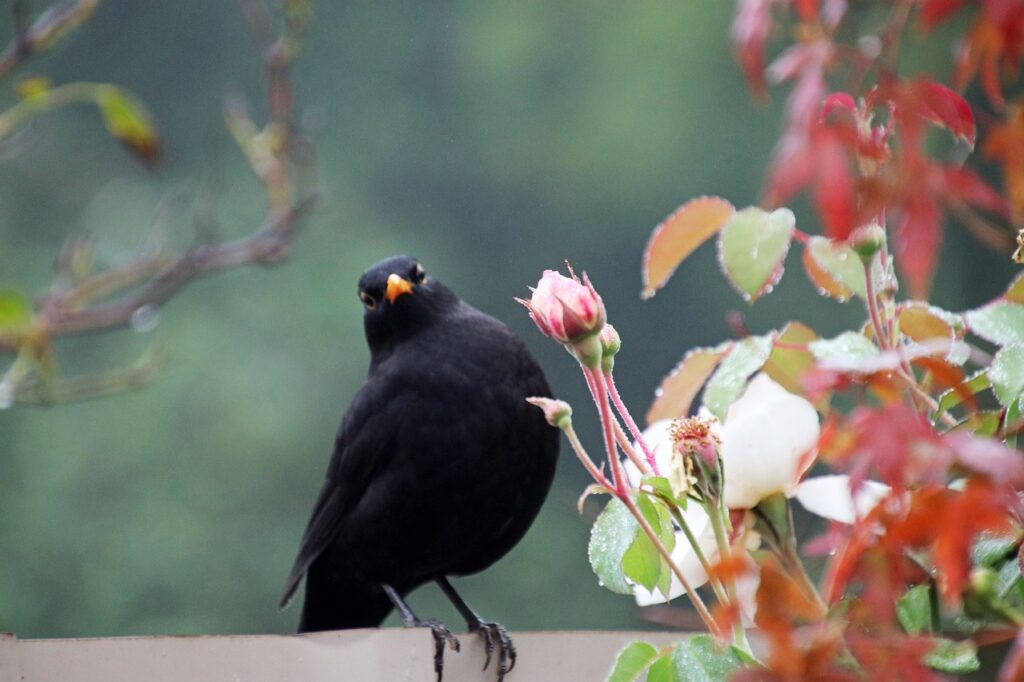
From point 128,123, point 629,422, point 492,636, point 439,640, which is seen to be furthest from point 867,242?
point 128,123

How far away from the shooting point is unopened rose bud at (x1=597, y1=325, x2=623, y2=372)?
0.59 m

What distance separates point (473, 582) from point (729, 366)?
493cm

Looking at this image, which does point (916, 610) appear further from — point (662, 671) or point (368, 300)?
point (368, 300)

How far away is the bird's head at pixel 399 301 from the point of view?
4.66 feet

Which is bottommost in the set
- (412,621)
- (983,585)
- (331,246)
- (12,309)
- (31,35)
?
(331,246)

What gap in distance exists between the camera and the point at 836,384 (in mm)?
A: 474

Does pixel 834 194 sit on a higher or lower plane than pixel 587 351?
higher

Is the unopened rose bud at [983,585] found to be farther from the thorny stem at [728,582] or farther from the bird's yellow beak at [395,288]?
the bird's yellow beak at [395,288]

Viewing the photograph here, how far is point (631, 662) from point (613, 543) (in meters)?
0.06

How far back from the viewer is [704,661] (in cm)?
50

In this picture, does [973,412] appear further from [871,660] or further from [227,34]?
[227,34]

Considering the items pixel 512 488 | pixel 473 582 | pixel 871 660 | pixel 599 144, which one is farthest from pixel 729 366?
pixel 599 144

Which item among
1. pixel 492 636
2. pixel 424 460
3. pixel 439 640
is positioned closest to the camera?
pixel 439 640

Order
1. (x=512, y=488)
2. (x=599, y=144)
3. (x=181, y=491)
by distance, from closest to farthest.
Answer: (x=512, y=488)
(x=181, y=491)
(x=599, y=144)
